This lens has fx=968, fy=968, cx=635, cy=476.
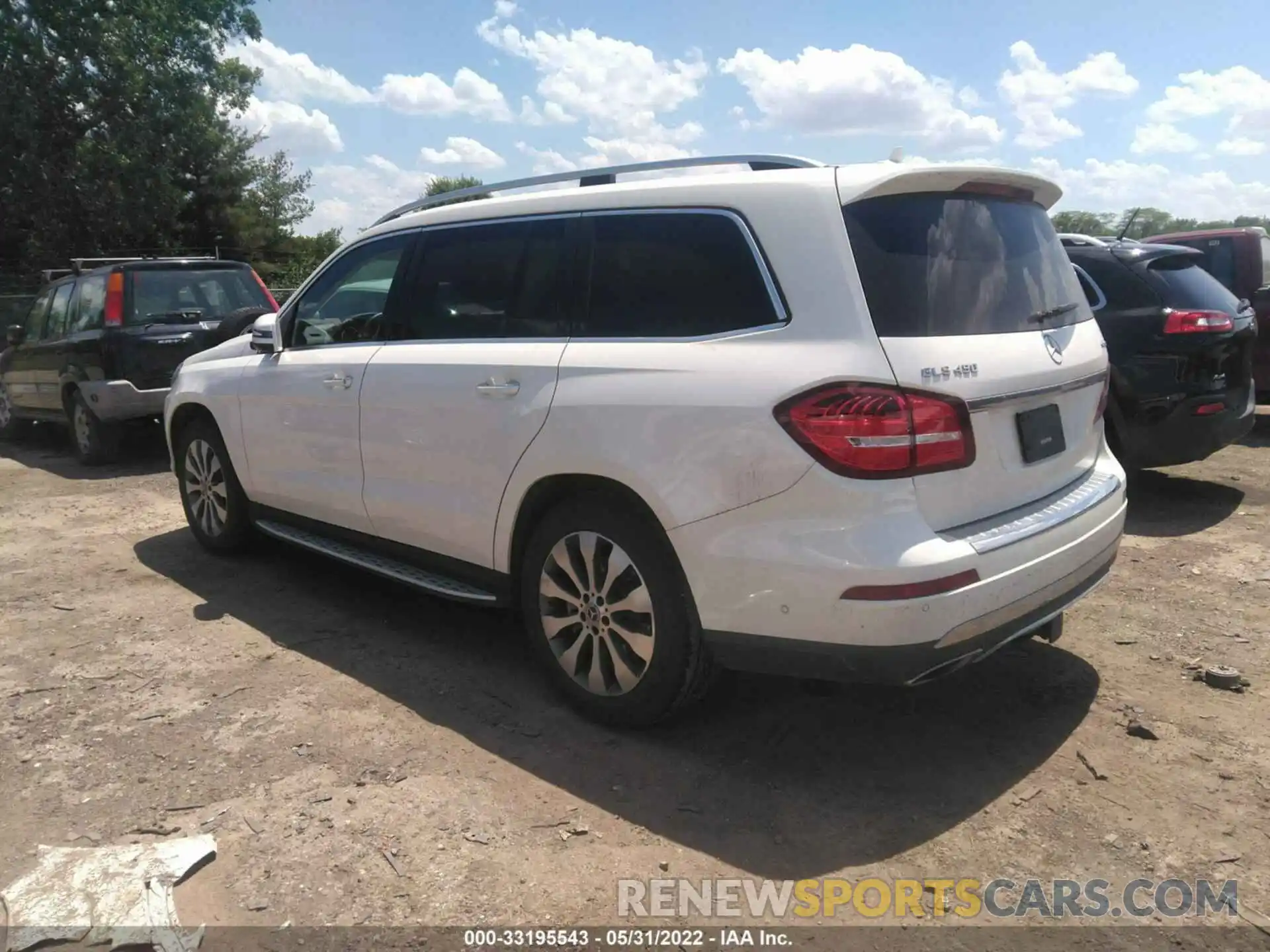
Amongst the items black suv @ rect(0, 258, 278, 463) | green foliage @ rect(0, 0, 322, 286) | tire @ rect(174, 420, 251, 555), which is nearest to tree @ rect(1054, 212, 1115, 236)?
tire @ rect(174, 420, 251, 555)

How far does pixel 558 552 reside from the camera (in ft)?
11.4

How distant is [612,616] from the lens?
3.33m

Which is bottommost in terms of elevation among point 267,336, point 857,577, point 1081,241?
point 857,577

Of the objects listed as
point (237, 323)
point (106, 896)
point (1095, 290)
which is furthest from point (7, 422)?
point (1095, 290)

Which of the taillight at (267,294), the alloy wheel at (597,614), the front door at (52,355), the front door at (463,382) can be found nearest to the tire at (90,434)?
the front door at (52,355)

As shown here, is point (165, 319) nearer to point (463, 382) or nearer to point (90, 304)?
point (90, 304)

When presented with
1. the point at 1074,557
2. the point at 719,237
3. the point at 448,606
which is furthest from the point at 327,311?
the point at 1074,557

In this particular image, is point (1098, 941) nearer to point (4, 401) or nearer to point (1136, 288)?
point (1136, 288)

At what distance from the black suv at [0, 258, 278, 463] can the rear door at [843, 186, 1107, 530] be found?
616cm

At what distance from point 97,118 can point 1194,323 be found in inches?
951

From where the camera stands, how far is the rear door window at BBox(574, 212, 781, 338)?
305cm

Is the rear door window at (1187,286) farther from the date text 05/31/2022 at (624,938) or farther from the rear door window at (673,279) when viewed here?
the date text 05/31/2022 at (624,938)

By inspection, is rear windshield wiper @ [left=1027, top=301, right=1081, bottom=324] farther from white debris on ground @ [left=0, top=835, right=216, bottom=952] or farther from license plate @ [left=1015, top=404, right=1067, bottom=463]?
white debris on ground @ [left=0, top=835, right=216, bottom=952]

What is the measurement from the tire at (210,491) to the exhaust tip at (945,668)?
13.1 ft
